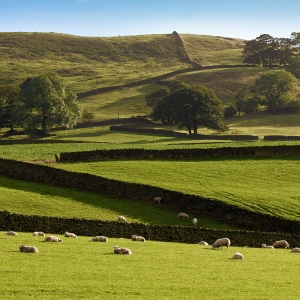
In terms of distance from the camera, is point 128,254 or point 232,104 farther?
point 232,104

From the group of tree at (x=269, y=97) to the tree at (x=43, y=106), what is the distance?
132 feet

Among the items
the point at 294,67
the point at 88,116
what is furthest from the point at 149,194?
the point at 294,67

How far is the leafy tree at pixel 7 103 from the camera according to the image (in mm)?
118000

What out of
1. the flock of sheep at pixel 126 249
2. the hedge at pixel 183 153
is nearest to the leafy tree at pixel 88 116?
the hedge at pixel 183 153

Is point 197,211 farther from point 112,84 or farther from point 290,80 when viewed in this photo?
point 112,84

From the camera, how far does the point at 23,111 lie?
112188 millimetres

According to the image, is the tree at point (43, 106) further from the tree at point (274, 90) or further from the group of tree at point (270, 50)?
the group of tree at point (270, 50)

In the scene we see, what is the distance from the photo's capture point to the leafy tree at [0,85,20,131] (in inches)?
4646

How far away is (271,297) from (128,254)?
883cm

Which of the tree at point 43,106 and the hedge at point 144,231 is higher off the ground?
the tree at point 43,106

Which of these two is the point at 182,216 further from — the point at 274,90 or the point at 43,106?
the point at 274,90

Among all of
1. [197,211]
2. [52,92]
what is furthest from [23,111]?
[197,211]

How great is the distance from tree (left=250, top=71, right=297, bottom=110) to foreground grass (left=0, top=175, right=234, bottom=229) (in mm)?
92347

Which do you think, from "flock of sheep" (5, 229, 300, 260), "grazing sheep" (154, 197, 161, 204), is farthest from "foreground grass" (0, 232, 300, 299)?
"grazing sheep" (154, 197, 161, 204)
